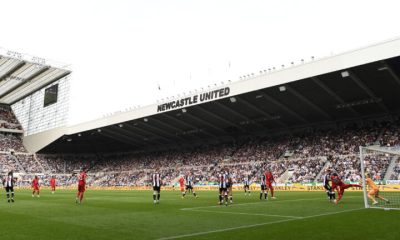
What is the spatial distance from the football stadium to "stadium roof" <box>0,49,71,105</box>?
0.22m

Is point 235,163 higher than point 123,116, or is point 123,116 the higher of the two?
point 123,116

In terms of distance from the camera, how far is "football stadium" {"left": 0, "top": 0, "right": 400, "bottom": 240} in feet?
39.9

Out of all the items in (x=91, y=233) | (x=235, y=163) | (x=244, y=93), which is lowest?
(x=91, y=233)

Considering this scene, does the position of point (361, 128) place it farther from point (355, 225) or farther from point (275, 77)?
point (355, 225)

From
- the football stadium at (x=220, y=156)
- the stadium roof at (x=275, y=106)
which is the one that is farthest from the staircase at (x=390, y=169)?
the stadium roof at (x=275, y=106)

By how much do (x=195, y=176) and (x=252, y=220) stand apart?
40588 millimetres

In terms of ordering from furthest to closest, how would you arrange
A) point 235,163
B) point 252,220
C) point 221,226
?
1. point 235,163
2. point 252,220
3. point 221,226

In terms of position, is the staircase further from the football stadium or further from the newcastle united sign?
the newcastle united sign

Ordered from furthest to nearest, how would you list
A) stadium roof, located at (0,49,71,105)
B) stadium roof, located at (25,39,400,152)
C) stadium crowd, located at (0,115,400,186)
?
1. stadium roof, located at (0,49,71,105)
2. stadium crowd, located at (0,115,400,186)
3. stadium roof, located at (25,39,400,152)

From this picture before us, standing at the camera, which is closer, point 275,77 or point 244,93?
point 275,77

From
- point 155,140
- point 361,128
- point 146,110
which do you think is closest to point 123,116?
point 146,110

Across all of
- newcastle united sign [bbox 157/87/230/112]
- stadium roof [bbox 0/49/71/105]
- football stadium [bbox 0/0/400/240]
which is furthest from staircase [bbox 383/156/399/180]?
stadium roof [bbox 0/49/71/105]

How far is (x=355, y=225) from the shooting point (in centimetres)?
1060

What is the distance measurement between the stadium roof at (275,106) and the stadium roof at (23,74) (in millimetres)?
9795
